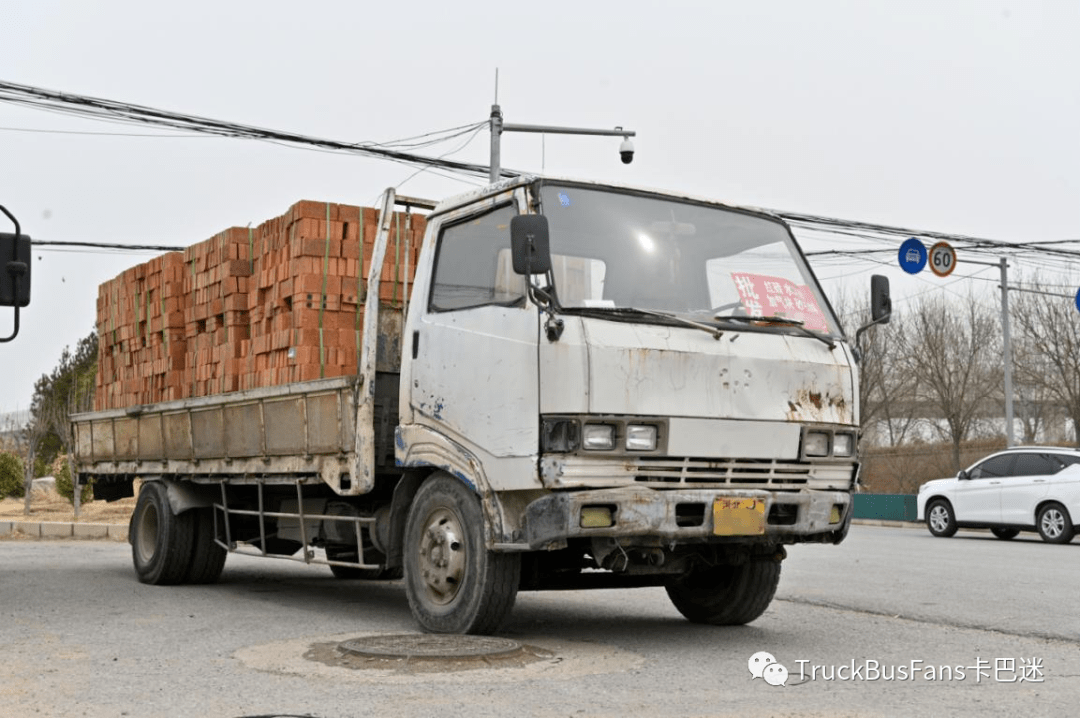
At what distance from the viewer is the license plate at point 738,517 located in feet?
23.2

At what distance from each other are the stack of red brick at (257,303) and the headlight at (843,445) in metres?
3.06

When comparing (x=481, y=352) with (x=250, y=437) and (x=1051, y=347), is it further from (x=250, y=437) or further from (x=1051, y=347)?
(x=1051, y=347)

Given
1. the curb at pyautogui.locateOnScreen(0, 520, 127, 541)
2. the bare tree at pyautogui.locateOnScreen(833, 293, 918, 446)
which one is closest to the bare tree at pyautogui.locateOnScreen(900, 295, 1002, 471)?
the bare tree at pyautogui.locateOnScreen(833, 293, 918, 446)

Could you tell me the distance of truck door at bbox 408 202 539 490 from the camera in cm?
702

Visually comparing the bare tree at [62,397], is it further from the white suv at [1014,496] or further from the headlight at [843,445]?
the headlight at [843,445]

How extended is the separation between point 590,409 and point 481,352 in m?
0.87

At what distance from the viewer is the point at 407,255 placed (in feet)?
29.6

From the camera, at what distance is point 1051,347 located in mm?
43906

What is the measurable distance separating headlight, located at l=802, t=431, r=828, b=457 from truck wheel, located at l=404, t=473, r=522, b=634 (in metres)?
1.81

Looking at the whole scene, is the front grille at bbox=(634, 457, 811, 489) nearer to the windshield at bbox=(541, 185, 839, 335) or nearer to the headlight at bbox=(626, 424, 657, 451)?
the headlight at bbox=(626, 424, 657, 451)

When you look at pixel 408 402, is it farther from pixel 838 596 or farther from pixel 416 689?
pixel 838 596

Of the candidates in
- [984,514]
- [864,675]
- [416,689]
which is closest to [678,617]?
[864,675]

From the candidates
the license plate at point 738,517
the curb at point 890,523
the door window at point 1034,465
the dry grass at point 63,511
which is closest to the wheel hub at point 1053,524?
the door window at point 1034,465

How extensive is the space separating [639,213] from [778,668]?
2756mm
